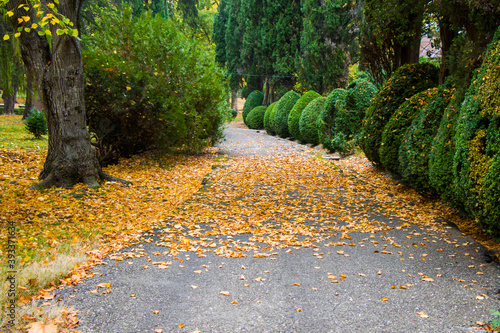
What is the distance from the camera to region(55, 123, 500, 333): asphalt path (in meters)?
2.77

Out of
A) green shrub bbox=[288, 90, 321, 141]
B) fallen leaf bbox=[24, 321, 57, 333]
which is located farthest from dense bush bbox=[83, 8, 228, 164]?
fallen leaf bbox=[24, 321, 57, 333]

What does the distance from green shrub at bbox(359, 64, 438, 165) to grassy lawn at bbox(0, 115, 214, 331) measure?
4.14 metres

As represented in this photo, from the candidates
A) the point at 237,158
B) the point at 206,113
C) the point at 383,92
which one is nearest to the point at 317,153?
the point at 237,158

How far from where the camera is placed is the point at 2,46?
10.4 m

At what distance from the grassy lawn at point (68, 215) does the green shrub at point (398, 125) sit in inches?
158

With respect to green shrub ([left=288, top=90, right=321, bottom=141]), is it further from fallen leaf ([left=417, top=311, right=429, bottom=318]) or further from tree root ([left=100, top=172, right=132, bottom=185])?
fallen leaf ([left=417, top=311, right=429, bottom=318])

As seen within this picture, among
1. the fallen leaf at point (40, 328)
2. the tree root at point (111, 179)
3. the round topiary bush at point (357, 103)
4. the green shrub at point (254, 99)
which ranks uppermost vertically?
the green shrub at point (254, 99)

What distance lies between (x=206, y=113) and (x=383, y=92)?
579 centimetres

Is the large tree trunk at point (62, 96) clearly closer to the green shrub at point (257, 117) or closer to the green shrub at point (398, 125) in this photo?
the green shrub at point (398, 125)

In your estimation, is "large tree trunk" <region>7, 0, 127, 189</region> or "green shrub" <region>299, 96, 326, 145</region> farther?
"green shrub" <region>299, 96, 326, 145</region>

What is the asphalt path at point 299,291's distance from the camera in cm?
277

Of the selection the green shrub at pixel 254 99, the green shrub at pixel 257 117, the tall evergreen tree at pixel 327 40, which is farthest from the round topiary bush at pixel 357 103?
the green shrub at pixel 254 99

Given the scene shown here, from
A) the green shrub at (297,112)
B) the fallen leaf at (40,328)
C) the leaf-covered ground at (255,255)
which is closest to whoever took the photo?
the fallen leaf at (40,328)

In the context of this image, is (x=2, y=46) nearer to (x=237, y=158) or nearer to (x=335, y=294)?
(x=237, y=158)
